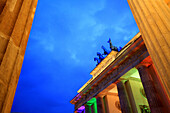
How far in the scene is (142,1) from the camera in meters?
4.64

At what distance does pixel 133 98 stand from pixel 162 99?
14.5 feet

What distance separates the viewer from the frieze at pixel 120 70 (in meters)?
12.2

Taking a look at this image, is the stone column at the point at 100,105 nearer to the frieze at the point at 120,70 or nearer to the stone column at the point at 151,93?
the frieze at the point at 120,70

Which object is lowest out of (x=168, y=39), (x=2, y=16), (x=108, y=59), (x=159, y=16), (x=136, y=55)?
(x=2, y=16)

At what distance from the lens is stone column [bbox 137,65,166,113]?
31.8 feet

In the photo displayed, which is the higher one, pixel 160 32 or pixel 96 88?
pixel 96 88

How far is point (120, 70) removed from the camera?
47.4ft

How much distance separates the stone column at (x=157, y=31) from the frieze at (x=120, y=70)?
8.01 metres

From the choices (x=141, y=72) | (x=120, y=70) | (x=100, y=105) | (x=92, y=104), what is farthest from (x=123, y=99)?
(x=92, y=104)

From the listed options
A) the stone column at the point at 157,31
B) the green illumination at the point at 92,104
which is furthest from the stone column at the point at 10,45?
the green illumination at the point at 92,104

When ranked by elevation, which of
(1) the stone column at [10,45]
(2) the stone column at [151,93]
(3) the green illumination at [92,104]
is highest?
(3) the green illumination at [92,104]

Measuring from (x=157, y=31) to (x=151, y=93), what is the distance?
8456 mm

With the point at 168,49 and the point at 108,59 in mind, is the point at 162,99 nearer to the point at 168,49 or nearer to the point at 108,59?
the point at 168,49

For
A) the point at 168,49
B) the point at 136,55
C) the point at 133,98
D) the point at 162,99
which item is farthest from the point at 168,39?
the point at 133,98
